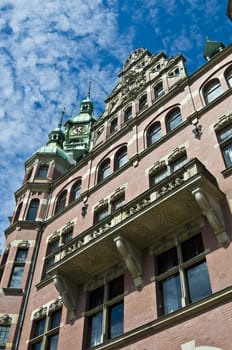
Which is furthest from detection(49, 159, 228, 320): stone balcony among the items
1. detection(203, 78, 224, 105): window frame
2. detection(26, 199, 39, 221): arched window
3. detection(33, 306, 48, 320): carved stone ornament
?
detection(26, 199, 39, 221): arched window

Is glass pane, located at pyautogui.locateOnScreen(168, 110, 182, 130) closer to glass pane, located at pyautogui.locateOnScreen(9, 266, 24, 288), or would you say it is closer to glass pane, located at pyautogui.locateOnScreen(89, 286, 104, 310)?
glass pane, located at pyautogui.locateOnScreen(89, 286, 104, 310)

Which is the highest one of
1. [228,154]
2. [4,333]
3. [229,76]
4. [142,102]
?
[142,102]

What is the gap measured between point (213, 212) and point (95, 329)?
22.3 ft

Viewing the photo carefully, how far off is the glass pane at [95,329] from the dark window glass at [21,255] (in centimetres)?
799

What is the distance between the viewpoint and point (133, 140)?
76.7 feet

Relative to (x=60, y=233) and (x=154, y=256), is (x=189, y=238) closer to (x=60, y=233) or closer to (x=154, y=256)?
(x=154, y=256)

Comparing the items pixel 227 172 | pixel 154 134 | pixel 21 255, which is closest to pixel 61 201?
pixel 21 255

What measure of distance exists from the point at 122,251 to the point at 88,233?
271 cm

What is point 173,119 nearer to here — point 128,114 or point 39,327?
point 128,114

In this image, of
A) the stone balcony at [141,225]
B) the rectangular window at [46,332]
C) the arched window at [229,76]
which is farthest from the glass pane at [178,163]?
the rectangular window at [46,332]

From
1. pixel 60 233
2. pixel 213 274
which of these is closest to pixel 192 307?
pixel 213 274

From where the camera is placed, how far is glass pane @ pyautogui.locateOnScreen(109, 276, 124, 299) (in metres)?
16.7

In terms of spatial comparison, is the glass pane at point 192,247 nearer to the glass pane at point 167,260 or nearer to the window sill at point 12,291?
the glass pane at point 167,260

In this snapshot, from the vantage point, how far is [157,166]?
19.7m
